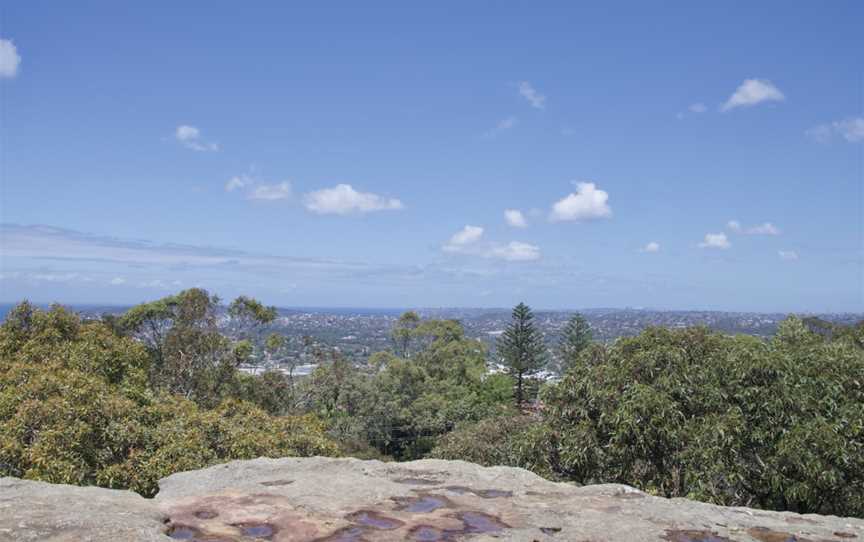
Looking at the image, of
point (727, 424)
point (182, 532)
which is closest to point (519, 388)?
point (727, 424)

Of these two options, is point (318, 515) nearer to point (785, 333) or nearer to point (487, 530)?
point (487, 530)

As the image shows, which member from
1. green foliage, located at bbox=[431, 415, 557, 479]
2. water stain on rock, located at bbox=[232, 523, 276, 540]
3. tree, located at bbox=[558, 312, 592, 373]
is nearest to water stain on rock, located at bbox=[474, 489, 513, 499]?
water stain on rock, located at bbox=[232, 523, 276, 540]

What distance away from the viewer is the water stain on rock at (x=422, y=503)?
275 inches

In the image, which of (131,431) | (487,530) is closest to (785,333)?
(487,530)

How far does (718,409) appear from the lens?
11.3m

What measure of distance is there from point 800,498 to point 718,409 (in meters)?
1.75

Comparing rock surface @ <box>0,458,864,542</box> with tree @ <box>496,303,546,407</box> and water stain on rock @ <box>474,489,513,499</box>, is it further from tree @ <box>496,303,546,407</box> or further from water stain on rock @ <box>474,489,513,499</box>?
tree @ <box>496,303,546,407</box>

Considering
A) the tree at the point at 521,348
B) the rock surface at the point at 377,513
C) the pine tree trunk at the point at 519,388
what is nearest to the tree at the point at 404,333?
the tree at the point at 521,348

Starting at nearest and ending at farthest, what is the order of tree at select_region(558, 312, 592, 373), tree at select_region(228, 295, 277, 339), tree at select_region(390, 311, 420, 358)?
1. tree at select_region(228, 295, 277, 339)
2. tree at select_region(390, 311, 420, 358)
3. tree at select_region(558, 312, 592, 373)

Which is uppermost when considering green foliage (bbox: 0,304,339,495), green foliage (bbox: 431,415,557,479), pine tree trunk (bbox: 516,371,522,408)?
green foliage (bbox: 0,304,339,495)

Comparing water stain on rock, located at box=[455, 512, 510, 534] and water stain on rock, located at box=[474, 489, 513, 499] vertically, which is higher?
water stain on rock, located at box=[455, 512, 510, 534]

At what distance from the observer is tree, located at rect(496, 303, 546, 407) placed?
45.7 metres

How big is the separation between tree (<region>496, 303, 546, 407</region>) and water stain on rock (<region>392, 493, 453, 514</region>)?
38.6 m

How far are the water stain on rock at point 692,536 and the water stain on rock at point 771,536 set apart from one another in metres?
0.36
